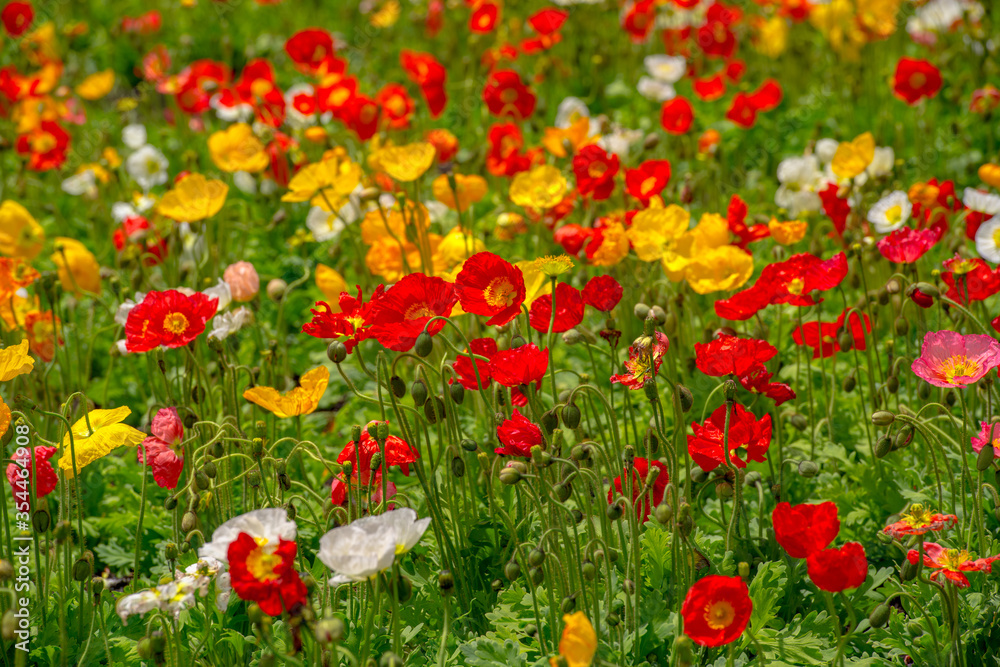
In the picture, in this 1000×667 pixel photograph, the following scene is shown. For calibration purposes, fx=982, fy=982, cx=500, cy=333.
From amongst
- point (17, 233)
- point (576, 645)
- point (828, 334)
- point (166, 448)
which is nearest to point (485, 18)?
point (17, 233)

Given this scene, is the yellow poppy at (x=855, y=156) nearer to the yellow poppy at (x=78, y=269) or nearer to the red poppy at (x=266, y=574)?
the red poppy at (x=266, y=574)

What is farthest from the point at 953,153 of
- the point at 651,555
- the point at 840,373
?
the point at 651,555

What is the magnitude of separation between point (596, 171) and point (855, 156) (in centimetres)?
79

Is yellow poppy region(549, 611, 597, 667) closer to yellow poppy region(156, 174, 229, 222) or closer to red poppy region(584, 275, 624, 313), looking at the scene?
red poppy region(584, 275, 624, 313)

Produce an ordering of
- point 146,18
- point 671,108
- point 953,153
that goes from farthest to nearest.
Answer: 1. point 146,18
2. point 953,153
3. point 671,108

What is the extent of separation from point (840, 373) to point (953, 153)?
1639mm

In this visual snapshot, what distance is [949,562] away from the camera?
1640 mm

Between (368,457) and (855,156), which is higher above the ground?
(855,156)

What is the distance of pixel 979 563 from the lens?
5.30 feet

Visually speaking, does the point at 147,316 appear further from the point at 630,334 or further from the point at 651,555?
the point at 630,334

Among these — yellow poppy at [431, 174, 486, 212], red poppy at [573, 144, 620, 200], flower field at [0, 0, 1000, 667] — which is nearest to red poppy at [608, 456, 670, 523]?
flower field at [0, 0, 1000, 667]

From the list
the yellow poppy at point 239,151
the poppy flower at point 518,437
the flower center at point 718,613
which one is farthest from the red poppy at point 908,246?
the yellow poppy at point 239,151

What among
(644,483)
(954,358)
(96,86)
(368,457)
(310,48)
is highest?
(310,48)

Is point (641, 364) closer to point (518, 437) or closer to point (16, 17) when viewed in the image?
point (518, 437)
